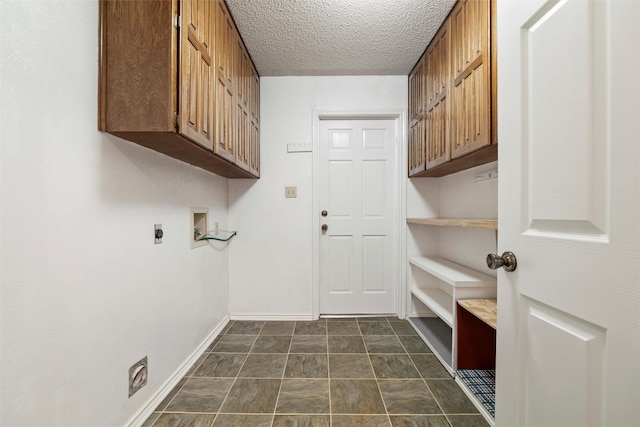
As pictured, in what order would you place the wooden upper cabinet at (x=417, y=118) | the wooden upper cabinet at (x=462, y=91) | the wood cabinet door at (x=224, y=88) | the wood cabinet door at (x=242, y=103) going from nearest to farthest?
1. the wooden upper cabinet at (x=462, y=91)
2. the wood cabinet door at (x=224, y=88)
3. the wood cabinet door at (x=242, y=103)
4. the wooden upper cabinet at (x=417, y=118)

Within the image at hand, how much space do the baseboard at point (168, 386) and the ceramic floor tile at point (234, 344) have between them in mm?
78

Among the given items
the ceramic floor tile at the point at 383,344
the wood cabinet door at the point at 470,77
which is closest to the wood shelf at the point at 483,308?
the ceramic floor tile at the point at 383,344

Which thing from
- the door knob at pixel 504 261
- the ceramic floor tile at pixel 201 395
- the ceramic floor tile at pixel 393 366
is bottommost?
the ceramic floor tile at pixel 201 395

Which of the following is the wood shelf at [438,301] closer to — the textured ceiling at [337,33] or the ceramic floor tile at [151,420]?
the ceramic floor tile at [151,420]

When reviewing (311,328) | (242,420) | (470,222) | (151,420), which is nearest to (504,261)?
(470,222)

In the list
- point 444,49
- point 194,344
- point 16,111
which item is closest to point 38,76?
point 16,111

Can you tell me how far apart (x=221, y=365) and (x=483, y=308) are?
1682 millimetres

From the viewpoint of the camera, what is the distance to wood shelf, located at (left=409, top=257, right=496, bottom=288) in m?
1.59

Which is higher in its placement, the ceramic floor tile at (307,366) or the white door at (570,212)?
the white door at (570,212)

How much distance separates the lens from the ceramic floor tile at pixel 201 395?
135 centimetres

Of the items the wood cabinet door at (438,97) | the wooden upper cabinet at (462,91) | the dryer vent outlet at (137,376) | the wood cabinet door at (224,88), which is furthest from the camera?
the wood cabinet door at (438,97)

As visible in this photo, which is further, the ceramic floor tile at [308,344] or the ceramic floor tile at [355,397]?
the ceramic floor tile at [308,344]

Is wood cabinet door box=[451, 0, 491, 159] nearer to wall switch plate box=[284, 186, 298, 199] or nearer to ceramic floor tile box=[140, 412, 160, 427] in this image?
wall switch plate box=[284, 186, 298, 199]

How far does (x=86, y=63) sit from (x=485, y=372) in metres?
2.52
